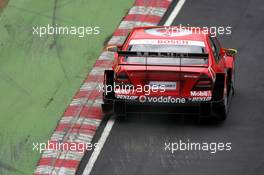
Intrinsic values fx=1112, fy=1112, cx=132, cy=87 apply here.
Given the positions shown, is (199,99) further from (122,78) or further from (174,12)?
(174,12)

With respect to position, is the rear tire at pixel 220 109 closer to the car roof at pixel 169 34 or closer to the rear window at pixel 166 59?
the rear window at pixel 166 59

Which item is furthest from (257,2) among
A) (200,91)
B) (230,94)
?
(200,91)

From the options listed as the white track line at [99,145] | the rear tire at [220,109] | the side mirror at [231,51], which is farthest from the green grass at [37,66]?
the side mirror at [231,51]

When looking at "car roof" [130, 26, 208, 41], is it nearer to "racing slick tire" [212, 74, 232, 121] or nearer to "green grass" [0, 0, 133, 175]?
"racing slick tire" [212, 74, 232, 121]

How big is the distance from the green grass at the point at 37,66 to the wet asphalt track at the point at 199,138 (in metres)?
1.37

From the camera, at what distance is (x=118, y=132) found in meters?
18.9

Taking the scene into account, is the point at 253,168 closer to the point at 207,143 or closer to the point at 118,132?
the point at 207,143

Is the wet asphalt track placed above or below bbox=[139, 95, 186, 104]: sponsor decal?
below

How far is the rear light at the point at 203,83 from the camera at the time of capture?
18.7 metres

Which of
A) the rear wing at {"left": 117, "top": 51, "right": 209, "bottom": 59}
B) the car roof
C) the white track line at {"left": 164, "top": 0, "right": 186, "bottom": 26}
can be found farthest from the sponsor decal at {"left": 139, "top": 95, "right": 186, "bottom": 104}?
the white track line at {"left": 164, "top": 0, "right": 186, "bottom": 26}

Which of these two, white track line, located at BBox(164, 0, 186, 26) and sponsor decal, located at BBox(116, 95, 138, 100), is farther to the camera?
white track line, located at BBox(164, 0, 186, 26)

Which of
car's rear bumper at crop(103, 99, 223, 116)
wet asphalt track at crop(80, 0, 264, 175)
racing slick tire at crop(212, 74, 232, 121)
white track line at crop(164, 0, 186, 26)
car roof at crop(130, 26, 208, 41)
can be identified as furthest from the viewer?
white track line at crop(164, 0, 186, 26)

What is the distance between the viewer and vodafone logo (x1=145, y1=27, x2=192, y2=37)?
65.4 feet

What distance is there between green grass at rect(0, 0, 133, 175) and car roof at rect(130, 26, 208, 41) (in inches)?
71.0
